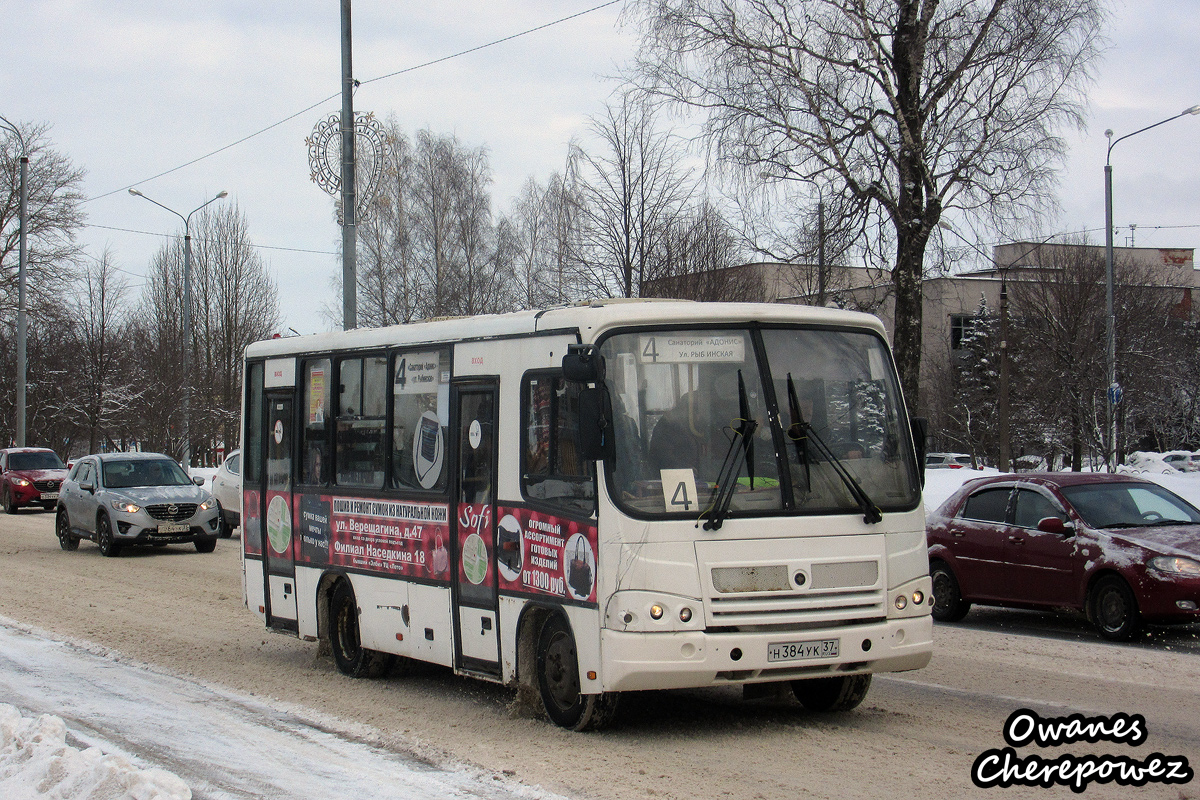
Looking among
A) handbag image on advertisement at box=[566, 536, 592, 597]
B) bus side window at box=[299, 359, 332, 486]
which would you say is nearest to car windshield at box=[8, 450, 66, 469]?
bus side window at box=[299, 359, 332, 486]

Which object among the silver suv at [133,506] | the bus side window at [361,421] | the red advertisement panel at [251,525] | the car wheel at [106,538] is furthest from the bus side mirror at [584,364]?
the car wheel at [106,538]

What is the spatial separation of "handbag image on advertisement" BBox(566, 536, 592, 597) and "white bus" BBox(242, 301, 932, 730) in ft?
0.04

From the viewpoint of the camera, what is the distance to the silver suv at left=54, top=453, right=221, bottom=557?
71.2 ft

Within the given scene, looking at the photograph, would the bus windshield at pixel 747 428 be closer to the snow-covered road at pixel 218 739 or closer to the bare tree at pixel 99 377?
the snow-covered road at pixel 218 739

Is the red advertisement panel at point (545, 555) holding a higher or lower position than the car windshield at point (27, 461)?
higher

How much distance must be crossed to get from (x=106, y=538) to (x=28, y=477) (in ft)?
49.3

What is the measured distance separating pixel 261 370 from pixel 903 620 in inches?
260

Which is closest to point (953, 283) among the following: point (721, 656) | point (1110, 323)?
point (1110, 323)

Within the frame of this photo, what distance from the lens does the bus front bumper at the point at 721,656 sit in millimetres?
7055

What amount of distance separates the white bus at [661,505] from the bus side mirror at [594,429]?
0.04ft

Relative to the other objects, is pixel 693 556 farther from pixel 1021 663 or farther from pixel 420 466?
pixel 1021 663

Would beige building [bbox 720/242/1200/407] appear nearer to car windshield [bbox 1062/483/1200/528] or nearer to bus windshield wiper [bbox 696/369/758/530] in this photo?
car windshield [bbox 1062/483/1200/528]

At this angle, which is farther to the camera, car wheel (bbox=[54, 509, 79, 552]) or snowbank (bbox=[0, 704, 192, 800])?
car wheel (bbox=[54, 509, 79, 552])

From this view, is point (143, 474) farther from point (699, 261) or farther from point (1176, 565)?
point (1176, 565)
